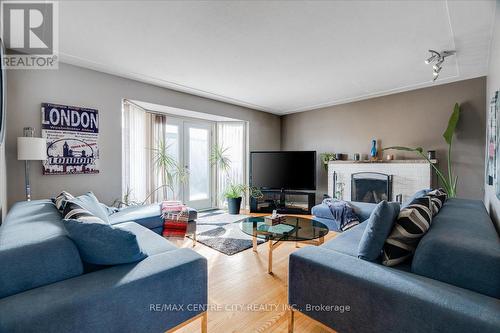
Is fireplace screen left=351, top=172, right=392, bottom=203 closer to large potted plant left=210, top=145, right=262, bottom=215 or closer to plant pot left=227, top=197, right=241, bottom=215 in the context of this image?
large potted plant left=210, top=145, right=262, bottom=215

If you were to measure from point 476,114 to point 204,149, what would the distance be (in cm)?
495

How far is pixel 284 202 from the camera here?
5.24 meters

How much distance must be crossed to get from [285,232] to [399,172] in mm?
2816

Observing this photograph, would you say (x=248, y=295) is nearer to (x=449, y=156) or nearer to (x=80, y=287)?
(x=80, y=287)

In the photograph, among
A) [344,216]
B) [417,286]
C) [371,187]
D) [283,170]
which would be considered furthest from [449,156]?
[417,286]

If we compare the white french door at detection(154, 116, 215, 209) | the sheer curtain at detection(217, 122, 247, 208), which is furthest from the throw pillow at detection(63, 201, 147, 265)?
the sheer curtain at detection(217, 122, 247, 208)

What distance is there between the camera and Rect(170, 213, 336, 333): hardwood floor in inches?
64.3

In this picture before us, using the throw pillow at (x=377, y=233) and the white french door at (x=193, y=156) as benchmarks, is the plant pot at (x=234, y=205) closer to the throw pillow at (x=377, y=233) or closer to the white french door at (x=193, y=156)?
the white french door at (x=193, y=156)

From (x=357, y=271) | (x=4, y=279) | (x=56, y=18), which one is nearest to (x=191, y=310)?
(x=4, y=279)

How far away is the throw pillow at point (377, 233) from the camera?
4.68 ft

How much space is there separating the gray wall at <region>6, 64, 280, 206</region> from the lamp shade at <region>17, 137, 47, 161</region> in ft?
1.37

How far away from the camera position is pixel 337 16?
6.54 feet

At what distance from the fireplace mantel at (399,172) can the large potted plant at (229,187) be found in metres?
1.87

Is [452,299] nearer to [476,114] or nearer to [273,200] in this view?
[476,114]
